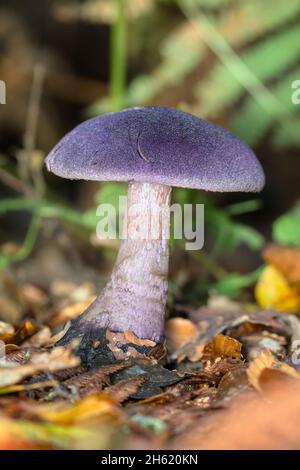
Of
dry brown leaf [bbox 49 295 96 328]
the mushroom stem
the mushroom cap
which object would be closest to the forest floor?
the mushroom stem

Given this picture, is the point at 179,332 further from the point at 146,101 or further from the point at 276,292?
the point at 146,101

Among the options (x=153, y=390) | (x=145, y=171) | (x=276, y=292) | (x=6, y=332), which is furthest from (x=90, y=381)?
(x=276, y=292)

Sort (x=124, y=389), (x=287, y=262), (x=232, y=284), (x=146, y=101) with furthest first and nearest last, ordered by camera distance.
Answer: (x=146, y=101)
(x=232, y=284)
(x=287, y=262)
(x=124, y=389)

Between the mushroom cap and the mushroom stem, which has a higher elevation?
the mushroom cap

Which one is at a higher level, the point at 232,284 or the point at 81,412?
the point at 232,284

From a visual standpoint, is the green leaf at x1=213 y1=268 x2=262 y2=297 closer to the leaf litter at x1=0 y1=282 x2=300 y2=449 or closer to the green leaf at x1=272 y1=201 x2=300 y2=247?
the green leaf at x1=272 y1=201 x2=300 y2=247

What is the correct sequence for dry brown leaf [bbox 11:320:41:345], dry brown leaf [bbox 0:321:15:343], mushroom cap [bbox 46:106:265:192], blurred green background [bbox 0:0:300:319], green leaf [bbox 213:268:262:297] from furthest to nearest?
blurred green background [bbox 0:0:300:319], green leaf [bbox 213:268:262:297], dry brown leaf [bbox 11:320:41:345], dry brown leaf [bbox 0:321:15:343], mushroom cap [bbox 46:106:265:192]
